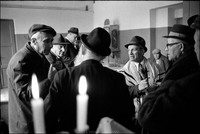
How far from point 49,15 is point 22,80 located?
23.7 feet

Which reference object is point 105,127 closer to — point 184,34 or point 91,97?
point 91,97

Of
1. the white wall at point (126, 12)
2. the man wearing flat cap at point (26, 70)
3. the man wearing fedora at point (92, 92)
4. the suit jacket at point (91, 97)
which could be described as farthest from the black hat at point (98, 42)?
the white wall at point (126, 12)

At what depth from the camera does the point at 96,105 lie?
1.40 meters

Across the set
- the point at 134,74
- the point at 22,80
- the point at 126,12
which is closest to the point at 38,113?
the point at 22,80

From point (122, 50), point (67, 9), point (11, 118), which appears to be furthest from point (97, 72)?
point (67, 9)

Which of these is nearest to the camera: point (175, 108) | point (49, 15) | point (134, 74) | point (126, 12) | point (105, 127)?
point (105, 127)

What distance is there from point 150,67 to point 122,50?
4.93 metres

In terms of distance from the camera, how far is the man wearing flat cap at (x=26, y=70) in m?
1.90

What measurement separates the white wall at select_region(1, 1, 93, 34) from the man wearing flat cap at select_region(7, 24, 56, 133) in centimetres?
637

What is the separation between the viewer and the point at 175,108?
41.9 inches

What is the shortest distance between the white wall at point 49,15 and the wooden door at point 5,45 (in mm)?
→ 210

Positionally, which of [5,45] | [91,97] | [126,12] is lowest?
[91,97]

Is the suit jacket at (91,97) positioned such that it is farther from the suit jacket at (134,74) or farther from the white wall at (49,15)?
the white wall at (49,15)

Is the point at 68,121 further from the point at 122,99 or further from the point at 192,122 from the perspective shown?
the point at 192,122
